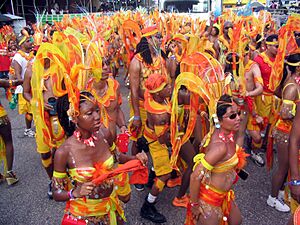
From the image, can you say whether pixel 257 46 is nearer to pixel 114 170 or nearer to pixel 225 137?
pixel 225 137

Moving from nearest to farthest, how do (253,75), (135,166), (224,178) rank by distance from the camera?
(135,166) → (224,178) → (253,75)

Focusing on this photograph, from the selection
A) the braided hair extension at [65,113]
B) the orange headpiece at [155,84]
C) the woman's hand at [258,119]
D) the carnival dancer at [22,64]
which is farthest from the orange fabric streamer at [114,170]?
the carnival dancer at [22,64]

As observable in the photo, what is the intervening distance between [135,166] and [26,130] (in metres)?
4.64

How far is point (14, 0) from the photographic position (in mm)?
22984

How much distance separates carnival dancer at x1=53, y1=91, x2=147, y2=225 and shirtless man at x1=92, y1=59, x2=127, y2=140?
4.08 feet

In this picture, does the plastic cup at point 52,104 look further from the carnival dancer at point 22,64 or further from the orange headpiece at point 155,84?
the carnival dancer at point 22,64

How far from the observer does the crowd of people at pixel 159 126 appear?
240 centimetres

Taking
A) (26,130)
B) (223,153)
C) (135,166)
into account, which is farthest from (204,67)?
(26,130)

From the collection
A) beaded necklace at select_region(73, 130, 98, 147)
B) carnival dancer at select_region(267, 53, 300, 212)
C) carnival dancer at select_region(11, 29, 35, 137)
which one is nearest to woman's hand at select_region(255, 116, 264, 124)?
carnival dancer at select_region(267, 53, 300, 212)

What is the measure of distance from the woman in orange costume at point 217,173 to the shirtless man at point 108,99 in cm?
149

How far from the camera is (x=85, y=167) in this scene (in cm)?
234

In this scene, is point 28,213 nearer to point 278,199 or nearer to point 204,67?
point 204,67

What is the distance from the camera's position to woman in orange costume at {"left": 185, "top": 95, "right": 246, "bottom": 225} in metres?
2.51

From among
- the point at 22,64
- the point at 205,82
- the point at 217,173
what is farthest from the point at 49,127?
the point at 22,64
